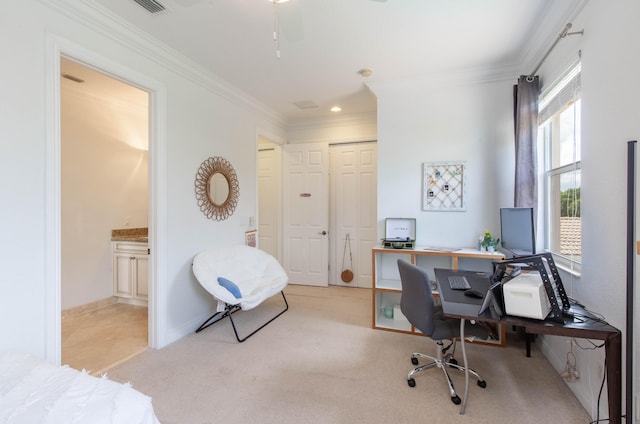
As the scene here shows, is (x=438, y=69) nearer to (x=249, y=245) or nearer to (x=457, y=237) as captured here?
(x=457, y=237)

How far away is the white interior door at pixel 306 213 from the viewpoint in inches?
188

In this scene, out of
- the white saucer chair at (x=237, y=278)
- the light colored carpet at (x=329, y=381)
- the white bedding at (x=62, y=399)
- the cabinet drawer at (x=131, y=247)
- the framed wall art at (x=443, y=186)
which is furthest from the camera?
the cabinet drawer at (x=131, y=247)

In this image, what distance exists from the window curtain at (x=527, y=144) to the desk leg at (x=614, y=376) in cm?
147

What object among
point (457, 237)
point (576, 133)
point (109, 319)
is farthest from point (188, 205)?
point (576, 133)

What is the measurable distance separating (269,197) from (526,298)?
4.22 m

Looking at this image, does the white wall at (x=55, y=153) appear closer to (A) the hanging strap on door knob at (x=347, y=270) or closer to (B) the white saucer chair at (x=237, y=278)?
(B) the white saucer chair at (x=237, y=278)

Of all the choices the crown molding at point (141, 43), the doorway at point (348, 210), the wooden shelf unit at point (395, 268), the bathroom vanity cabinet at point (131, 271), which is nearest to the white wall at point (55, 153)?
the crown molding at point (141, 43)

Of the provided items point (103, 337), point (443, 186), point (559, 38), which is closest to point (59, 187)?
point (103, 337)

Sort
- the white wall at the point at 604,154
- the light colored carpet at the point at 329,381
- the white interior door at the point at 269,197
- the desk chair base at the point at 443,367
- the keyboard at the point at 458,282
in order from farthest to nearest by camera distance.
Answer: the white interior door at the point at 269,197
the keyboard at the point at 458,282
the desk chair base at the point at 443,367
the light colored carpet at the point at 329,381
the white wall at the point at 604,154

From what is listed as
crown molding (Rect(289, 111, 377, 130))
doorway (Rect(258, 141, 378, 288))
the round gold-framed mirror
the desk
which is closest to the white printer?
the desk

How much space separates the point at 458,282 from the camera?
2.29m

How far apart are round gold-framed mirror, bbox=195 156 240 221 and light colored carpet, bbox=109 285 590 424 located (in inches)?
51.5

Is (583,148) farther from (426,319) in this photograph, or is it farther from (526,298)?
(426,319)

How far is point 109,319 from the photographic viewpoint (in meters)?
3.37
